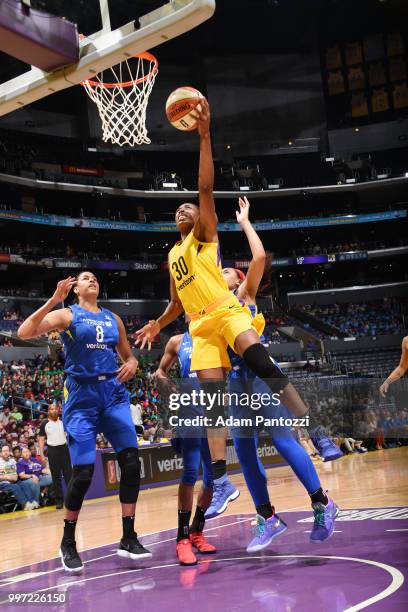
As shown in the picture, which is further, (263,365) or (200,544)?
(200,544)

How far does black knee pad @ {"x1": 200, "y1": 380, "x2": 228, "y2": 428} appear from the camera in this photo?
571 centimetres

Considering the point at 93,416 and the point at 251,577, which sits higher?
the point at 93,416

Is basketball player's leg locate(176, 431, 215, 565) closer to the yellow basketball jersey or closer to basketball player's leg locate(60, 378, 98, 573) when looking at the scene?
basketball player's leg locate(60, 378, 98, 573)

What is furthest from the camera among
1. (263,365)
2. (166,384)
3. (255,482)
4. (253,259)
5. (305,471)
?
(166,384)

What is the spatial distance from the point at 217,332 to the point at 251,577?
6.11 feet

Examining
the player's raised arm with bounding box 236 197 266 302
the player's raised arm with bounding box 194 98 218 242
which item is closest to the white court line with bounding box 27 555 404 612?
the player's raised arm with bounding box 236 197 266 302

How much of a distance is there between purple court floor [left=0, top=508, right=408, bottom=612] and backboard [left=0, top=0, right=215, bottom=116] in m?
3.86

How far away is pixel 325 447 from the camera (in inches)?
218

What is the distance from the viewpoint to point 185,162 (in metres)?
42.1

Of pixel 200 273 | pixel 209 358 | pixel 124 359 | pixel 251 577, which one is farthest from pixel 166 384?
pixel 251 577

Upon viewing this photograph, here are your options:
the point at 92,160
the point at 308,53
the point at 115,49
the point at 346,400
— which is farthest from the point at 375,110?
the point at 115,49

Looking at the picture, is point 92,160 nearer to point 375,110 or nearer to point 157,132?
point 157,132

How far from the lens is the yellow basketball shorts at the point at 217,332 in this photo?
5461mm

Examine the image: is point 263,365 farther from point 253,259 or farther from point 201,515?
point 201,515
